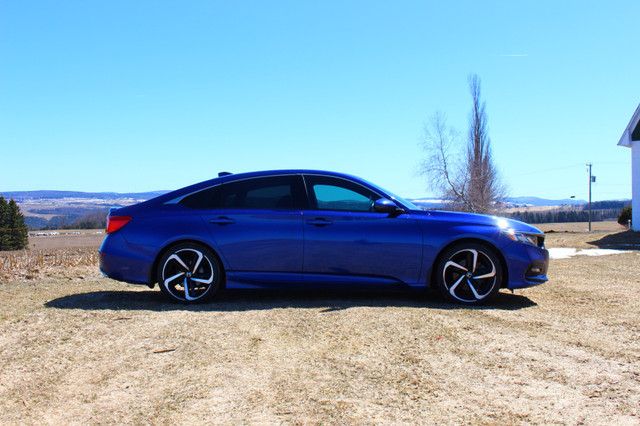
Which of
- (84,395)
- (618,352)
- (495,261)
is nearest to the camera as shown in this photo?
(84,395)

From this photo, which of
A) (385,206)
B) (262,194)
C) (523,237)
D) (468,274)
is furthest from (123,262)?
(523,237)

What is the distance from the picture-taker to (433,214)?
511 cm

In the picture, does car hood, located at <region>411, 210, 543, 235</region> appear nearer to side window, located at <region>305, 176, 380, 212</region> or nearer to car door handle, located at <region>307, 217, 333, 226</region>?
side window, located at <region>305, 176, 380, 212</region>

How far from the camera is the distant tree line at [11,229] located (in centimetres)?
4925

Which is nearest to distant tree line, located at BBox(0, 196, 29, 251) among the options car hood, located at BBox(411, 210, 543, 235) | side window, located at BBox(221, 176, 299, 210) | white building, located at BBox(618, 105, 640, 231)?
white building, located at BBox(618, 105, 640, 231)

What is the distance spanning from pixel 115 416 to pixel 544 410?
7.10 ft

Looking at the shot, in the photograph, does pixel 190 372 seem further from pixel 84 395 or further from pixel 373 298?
pixel 373 298

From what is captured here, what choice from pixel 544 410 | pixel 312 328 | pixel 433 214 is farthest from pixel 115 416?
pixel 433 214

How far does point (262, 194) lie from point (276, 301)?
1157mm

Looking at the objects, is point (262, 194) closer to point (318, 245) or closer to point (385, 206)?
point (318, 245)

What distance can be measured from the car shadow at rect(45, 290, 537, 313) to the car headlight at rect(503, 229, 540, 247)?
0.67 meters

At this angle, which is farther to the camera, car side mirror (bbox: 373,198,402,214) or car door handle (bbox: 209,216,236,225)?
car door handle (bbox: 209,216,236,225)

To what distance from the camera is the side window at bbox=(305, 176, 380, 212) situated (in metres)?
5.11

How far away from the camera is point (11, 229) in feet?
165
